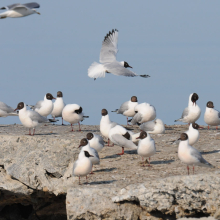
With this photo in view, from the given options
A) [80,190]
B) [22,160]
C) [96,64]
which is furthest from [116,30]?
[80,190]

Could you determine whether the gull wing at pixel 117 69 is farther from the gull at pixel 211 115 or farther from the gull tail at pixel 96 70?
the gull at pixel 211 115

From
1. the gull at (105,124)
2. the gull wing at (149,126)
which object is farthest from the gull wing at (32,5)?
the gull wing at (149,126)

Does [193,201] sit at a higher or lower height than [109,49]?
lower

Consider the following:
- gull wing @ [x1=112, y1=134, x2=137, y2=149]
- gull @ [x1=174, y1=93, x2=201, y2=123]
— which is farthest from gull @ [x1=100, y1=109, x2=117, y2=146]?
gull @ [x1=174, y1=93, x2=201, y2=123]

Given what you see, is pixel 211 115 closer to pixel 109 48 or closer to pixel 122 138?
pixel 122 138

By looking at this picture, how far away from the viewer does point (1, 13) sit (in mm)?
10539

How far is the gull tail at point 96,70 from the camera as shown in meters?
15.9

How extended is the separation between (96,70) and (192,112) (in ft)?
12.8

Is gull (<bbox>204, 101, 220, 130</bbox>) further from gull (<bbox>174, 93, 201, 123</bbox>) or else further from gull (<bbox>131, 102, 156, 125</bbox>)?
gull (<bbox>131, 102, 156, 125</bbox>)

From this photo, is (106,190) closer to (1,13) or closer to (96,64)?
(1,13)

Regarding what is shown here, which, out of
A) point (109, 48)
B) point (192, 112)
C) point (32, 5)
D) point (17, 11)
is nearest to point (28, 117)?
point (32, 5)

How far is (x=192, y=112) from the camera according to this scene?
1529 centimetres

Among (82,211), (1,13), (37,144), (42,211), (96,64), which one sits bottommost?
(42,211)

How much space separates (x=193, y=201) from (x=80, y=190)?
91.3 inches
